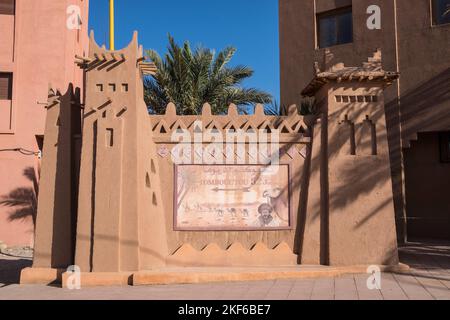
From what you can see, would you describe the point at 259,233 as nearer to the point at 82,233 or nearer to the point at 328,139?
the point at 328,139

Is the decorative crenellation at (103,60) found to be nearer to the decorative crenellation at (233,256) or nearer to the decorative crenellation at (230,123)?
the decorative crenellation at (230,123)

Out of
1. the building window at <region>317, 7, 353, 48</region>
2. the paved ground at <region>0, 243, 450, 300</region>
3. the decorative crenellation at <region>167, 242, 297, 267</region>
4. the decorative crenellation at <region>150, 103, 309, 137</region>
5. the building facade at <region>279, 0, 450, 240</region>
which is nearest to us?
the paved ground at <region>0, 243, 450, 300</region>

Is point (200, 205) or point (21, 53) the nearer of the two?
point (200, 205)

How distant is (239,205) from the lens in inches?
365

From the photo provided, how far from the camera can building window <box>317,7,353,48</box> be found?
55.1 feet

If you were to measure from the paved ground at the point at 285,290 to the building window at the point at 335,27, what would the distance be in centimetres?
1041

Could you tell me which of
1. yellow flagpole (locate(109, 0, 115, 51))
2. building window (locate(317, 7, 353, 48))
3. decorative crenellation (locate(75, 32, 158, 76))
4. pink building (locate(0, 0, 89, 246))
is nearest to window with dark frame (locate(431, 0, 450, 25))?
building window (locate(317, 7, 353, 48))

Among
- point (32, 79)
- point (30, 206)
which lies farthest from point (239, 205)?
point (32, 79)

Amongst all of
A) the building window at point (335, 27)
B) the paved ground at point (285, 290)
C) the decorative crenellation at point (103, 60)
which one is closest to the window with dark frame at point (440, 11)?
the building window at point (335, 27)

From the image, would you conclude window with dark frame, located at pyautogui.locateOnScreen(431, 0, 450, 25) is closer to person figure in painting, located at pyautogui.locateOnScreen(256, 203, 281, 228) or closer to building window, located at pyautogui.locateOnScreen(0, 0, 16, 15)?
person figure in painting, located at pyautogui.locateOnScreen(256, 203, 281, 228)

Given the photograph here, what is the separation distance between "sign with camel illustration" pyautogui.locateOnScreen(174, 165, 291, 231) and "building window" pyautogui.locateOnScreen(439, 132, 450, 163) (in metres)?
8.73

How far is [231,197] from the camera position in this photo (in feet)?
30.4

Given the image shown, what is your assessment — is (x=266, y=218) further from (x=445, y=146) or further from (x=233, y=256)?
(x=445, y=146)

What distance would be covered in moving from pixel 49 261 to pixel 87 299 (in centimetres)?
214
